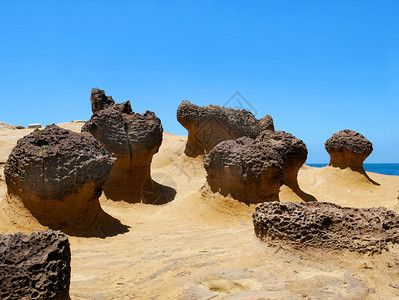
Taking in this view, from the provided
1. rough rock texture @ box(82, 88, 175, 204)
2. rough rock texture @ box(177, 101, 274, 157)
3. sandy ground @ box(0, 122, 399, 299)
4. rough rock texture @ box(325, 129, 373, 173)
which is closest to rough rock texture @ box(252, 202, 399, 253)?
sandy ground @ box(0, 122, 399, 299)

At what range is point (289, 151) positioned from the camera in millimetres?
9320

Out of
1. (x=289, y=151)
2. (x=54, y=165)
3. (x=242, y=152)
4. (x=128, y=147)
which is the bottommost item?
(x=54, y=165)

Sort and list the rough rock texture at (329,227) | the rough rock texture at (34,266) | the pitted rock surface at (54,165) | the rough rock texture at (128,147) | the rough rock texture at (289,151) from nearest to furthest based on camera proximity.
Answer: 1. the rough rock texture at (34,266)
2. the rough rock texture at (329,227)
3. the pitted rock surface at (54,165)
4. the rough rock texture at (128,147)
5. the rough rock texture at (289,151)

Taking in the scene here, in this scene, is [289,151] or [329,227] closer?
[329,227]

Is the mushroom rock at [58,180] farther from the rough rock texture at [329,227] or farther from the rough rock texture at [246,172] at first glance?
the rough rock texture at [329,227]

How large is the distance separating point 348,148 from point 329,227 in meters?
8.76

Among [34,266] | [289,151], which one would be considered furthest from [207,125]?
[34,266]

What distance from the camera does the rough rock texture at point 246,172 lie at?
6992mm

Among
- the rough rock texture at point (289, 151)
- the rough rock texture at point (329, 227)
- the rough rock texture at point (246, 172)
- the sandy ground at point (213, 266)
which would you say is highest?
the rough rock texture at point (289, 151)

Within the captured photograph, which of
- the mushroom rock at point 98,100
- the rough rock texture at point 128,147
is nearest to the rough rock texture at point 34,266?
the rough rock texture at point 128,147

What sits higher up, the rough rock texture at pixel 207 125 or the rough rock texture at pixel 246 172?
the rough rock texture at pixel 207 125

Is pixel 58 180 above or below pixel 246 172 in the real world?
below

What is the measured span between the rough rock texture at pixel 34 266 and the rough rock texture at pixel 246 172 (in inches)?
171

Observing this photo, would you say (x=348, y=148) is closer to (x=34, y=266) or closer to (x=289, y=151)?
(x=289, y=151)
